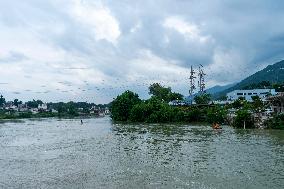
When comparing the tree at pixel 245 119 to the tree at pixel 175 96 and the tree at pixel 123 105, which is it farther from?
the tree at pixel 175 96

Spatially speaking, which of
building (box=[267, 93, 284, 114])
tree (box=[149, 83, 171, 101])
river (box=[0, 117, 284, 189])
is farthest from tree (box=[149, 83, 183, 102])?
river (box=[0, 117, 284, 189])

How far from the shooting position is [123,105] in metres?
82.1

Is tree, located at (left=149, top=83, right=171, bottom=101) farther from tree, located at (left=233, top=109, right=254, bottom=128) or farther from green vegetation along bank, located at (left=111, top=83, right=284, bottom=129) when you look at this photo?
tree, located at (left=233, top=109, right=254, bottom=128)

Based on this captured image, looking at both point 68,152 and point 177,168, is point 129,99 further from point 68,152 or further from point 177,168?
point 177,168

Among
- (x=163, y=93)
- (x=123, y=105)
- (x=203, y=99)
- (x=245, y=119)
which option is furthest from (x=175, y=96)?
(x=245, y=119)

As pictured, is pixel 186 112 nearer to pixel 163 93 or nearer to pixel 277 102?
pixel 277 102

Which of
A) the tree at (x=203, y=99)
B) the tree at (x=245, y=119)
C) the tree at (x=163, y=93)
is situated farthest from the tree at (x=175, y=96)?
the tree at (x=245, y=119)

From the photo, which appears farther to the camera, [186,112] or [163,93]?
[163,93]

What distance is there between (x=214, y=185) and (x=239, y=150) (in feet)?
37.8

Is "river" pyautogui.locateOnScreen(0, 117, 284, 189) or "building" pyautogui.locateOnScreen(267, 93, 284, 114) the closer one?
"river" pyautogui.locateOnScreen(0, 117, 284, 189)

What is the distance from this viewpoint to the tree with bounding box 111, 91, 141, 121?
8219 centimetres

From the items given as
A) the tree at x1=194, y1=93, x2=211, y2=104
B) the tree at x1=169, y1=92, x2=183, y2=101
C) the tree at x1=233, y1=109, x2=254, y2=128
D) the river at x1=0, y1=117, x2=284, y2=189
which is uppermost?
the tree at x1=169, y1=92, x2=183, y2=101

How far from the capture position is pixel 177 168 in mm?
20641

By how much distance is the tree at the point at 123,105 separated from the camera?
82.2 metres
